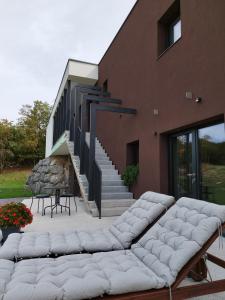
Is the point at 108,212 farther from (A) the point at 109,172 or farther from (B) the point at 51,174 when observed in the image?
(B) the point at 51,174

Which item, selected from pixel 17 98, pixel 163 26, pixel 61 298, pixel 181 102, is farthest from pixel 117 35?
pixel 17 98

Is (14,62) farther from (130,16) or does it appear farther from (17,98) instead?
(17,98)

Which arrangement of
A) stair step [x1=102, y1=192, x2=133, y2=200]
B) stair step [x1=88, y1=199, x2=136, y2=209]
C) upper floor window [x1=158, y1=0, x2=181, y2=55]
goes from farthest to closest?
1. stair step [x1=102, y1=192, x2=133, y2=200]
2. stair step [x1=88, y1=199, x2=136, y2=209]
3. upper floor window [x1=158, y1=0, x2=181, y2=55]

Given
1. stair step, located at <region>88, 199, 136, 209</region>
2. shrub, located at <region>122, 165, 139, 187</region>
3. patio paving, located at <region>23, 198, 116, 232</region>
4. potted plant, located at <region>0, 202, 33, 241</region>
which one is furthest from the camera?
shrub, located at <region>122, 165, 139, 187</region>

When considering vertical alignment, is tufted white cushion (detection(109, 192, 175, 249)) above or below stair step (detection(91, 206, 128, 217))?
above

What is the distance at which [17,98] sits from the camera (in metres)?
32.9

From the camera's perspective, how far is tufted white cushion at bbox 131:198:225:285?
1.87 m

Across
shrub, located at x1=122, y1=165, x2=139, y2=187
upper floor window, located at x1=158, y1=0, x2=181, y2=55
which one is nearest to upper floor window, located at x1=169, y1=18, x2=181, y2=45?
upper floor window, located at x1=158, y1=0, x2=181, y2=55

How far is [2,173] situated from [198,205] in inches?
1032

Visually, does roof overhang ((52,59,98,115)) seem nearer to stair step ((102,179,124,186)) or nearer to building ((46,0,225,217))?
building ((46,0,225,217))

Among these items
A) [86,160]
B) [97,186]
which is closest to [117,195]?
[97,186]

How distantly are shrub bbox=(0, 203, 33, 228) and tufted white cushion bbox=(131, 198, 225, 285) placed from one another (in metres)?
2.41

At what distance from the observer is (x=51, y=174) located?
15945 millimetres

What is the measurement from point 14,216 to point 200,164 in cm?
374
